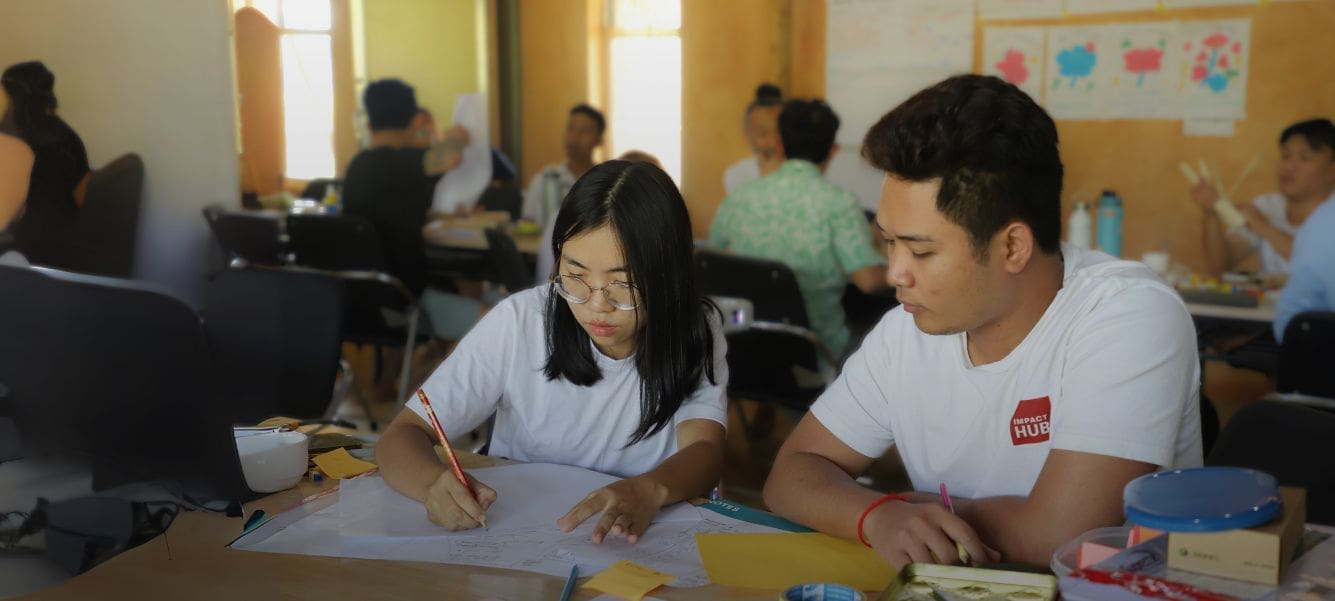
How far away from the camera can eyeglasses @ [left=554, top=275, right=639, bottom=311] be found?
67.3 inches

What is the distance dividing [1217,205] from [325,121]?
10.7 feet

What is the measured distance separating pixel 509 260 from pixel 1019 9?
2312 mm

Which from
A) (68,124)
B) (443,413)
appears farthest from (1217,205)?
(68,124)

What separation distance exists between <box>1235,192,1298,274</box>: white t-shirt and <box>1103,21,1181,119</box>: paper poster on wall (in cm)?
47

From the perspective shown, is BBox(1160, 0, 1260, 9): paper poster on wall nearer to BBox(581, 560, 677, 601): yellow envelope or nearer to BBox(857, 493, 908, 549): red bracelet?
BBox(857, 493, 908, 549): red bracelet

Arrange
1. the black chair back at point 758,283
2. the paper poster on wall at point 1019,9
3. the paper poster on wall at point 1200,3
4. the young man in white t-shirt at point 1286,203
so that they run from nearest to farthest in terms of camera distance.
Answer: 1. the black chair back at point 758,283
2. the young man in white t-shirt at point 1286,203
3. the paper poster on wall at point 1200,3
4. the paper poster on wall at point 1019,9

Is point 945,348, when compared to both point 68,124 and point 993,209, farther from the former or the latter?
point 68,124

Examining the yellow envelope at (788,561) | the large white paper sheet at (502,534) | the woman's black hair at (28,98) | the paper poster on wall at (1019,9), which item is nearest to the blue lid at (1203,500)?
the yellow envelope at (788,561)

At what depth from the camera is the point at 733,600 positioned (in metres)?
1.24

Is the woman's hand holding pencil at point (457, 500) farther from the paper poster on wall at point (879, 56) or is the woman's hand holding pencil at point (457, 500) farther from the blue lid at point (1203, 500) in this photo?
the paper poster on wall at point (879, 56)

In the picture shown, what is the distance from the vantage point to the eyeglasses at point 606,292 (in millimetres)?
1710

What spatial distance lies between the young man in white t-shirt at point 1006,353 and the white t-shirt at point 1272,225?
291cm

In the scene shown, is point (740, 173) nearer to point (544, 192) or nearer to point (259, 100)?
point (544, 192)

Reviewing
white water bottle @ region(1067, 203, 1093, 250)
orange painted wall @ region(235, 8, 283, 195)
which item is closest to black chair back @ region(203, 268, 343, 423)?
orange painted wall @ region(235, 8, 283, 195)
